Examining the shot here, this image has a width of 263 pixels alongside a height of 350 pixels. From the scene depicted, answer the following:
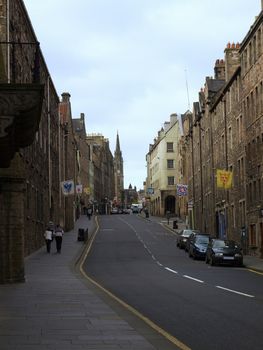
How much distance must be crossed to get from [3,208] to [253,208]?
24.2 metres

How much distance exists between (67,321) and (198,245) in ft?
97.7

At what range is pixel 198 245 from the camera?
41.2m

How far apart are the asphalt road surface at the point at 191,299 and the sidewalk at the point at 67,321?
73 cm

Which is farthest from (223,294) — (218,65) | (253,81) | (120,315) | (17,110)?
(218,65)

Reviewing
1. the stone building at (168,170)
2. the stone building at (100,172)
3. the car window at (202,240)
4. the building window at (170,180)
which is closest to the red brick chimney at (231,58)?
the car window at (202,240)

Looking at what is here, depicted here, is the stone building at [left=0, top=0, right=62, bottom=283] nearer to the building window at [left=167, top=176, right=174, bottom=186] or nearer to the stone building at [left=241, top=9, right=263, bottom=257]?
the stone building at [left=241, top=9, right=263, bottom=257]

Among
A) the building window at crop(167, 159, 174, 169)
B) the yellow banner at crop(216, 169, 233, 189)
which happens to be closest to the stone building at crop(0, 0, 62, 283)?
the yellow banner at crop(216, 169, 233, 189)

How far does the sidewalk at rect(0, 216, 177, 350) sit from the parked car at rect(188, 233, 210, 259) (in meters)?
20.1

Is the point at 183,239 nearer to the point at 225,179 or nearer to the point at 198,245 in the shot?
the point at 225,179

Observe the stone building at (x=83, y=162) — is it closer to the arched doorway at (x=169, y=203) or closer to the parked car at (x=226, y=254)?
the arched doorway at (x=169, y=203)

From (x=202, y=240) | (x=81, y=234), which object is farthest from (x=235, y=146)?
(x=81, y=234)

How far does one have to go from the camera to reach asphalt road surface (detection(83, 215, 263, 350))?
11.0m

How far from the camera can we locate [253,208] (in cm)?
4225

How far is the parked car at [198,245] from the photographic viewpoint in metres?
40.6
